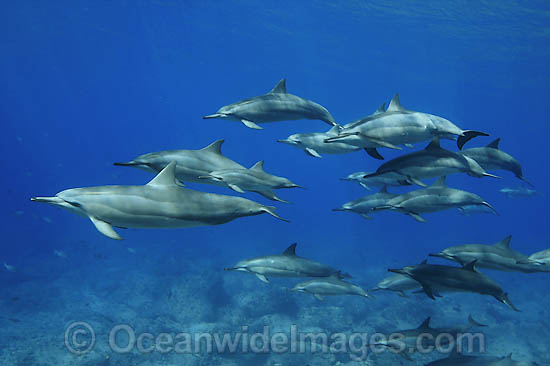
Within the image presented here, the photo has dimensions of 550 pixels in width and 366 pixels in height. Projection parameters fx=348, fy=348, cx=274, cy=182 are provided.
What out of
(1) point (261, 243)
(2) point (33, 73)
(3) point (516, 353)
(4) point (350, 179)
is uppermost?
(2) point (33, 73)

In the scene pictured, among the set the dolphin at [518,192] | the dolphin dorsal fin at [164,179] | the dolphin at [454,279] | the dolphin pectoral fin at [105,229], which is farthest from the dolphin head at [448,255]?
the dolphin at [518,192]

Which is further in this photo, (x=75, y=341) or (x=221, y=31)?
(x=221, y=31)

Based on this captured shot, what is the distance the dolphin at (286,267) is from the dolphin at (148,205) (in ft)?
10.9

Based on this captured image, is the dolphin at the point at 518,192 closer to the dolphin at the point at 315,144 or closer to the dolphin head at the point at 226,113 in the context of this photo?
the dolphin at the point at 315,144

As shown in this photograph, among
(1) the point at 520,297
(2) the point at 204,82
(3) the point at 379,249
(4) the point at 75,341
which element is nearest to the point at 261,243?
(3) the point at 379,249

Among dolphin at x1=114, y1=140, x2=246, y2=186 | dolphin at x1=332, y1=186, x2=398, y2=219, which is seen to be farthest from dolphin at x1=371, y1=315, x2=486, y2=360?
dolphin at x1=114, y1=140, x2=246, y2=186

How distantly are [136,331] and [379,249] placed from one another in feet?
86.8

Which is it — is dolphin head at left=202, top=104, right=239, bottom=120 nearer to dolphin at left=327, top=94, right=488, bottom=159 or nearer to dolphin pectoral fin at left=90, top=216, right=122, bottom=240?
dolphin at left=327, top=94, right=488, bottom=159

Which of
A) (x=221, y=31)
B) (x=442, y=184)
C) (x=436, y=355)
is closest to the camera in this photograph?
(x=442, y=184)

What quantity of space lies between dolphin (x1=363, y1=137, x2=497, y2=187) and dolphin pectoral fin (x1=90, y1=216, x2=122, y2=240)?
2990 mm

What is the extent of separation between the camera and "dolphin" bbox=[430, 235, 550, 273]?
483 cm

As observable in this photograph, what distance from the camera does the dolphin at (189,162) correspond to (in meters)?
4.11

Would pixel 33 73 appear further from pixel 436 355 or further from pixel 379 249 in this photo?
pixel 436 355

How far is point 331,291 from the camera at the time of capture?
6.80 m
